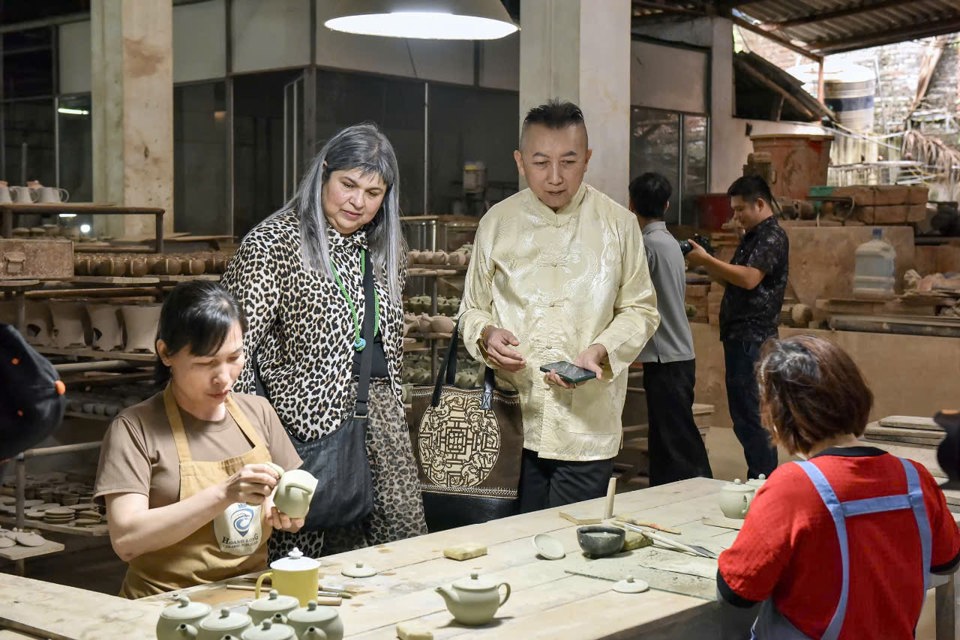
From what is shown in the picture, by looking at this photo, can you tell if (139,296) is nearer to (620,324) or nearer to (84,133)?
(620,324)

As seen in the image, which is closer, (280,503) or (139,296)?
(280,503)

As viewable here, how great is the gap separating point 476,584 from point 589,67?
391 centimetres

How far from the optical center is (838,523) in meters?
2.21

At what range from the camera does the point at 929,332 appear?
772 centimetres

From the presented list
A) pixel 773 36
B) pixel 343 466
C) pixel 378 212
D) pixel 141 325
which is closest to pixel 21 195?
pixel 141 325

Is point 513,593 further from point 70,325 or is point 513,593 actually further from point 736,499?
point 70,325

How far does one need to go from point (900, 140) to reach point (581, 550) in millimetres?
15541

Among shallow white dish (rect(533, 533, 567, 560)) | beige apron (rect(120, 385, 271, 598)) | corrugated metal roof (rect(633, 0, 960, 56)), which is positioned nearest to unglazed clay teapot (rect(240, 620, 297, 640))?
beige apron (rect(120, 385, 271, 598))

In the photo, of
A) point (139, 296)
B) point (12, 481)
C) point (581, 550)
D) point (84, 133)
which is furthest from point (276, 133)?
point (581, 550)

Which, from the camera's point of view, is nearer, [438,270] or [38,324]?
[38,324]

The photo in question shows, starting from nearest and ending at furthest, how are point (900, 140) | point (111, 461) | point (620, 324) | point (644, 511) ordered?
point (111, 461)
point (644, 511)
point (620, 324)
point (900, 140)

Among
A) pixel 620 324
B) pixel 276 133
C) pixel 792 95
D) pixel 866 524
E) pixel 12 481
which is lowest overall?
pixel 12 481

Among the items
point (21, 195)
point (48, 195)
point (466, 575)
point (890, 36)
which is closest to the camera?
point (466, 575)

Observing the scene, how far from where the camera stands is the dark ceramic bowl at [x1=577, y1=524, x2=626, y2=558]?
2.65 meters
